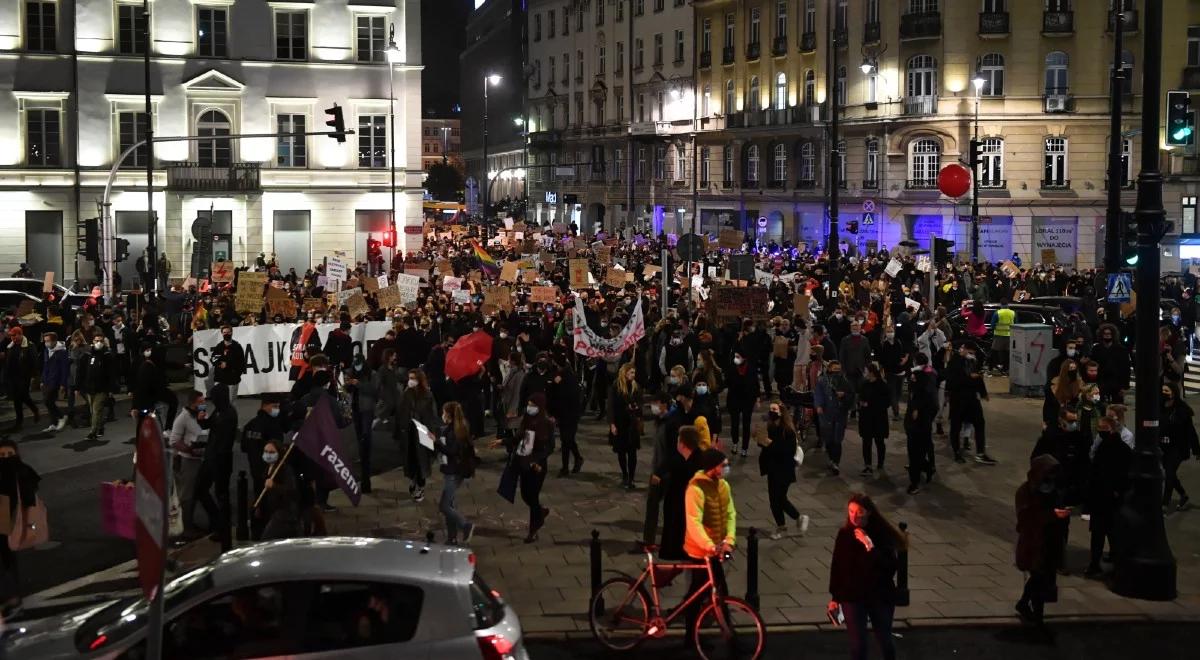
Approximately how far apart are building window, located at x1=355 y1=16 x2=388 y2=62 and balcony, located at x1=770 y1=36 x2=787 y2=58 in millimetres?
22643

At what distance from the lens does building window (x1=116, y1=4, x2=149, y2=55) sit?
1969 inches

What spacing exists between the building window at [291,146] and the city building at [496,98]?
150 feet

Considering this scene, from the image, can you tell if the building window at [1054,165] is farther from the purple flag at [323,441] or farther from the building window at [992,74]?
the purple flag at [323,441]

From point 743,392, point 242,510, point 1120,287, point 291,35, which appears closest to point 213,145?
point 291,35

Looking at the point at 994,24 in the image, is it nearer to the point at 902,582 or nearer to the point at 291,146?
the point at 291,146

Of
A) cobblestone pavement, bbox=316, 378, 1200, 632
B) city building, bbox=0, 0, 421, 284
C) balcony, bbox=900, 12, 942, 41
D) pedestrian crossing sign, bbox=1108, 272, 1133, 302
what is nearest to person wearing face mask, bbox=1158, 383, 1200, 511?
cobblestone pavement, bbox=316, 378, 1200, 632

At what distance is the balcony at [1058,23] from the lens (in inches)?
2147

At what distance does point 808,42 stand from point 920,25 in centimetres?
874

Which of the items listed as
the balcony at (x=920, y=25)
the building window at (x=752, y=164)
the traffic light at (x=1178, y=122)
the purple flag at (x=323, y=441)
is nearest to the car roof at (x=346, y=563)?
the purple flag at (x=323, y=441)

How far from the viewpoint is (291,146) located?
52.6m

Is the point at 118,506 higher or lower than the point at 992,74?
lower

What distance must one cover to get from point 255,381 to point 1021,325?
45.9ft

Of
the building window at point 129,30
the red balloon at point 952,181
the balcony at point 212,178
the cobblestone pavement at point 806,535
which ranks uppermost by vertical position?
the building window at point 129,30

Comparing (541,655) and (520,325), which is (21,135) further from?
(541,655)
